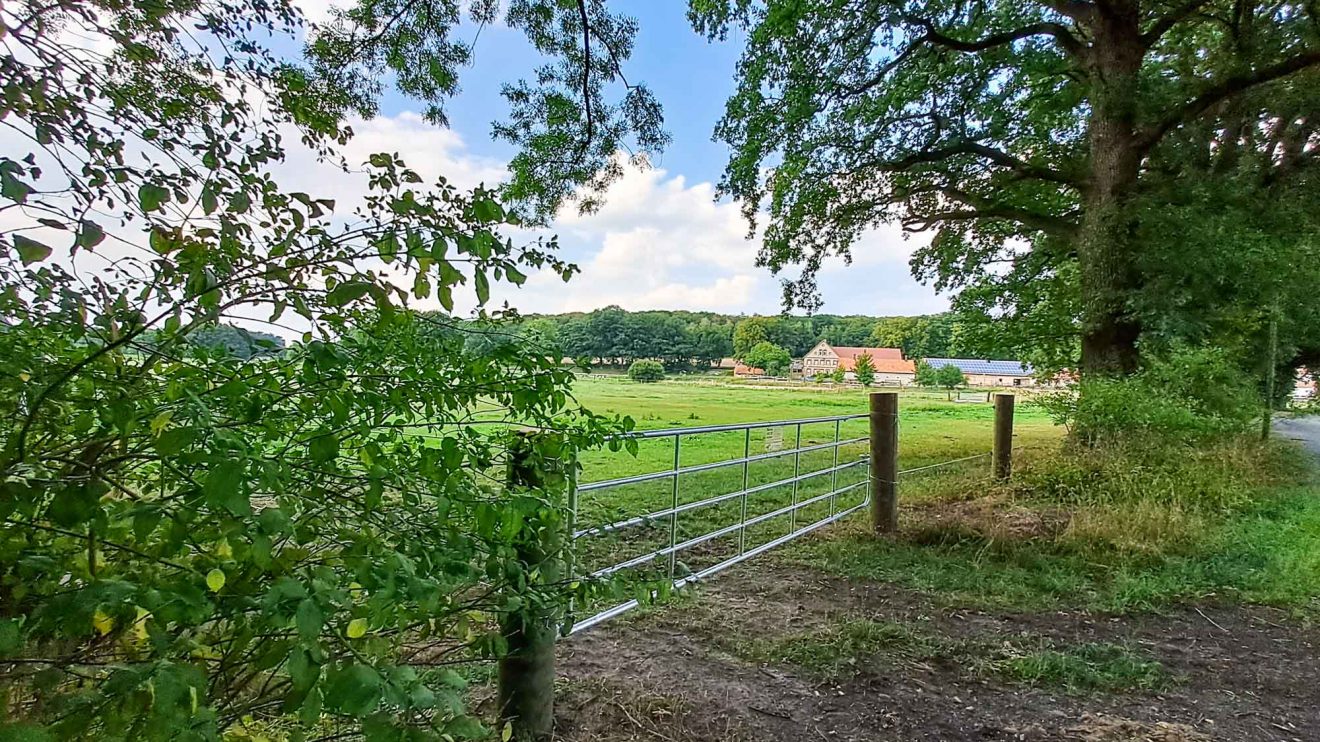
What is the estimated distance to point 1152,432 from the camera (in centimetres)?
580

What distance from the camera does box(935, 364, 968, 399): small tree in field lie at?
13.5m

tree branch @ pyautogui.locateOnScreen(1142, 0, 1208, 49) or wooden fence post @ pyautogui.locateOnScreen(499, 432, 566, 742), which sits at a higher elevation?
tree branch @ pyautogui.locateOnScreen(1142, 0, 1208, 49)

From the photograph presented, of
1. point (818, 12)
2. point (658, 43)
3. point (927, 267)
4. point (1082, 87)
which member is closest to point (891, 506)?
point (658, 43)

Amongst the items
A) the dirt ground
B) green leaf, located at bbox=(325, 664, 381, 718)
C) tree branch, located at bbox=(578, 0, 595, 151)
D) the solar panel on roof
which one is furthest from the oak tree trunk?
green leaf, located at bbox=(325, 664, 381, 718)

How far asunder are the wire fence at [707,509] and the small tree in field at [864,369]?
905 centimetres

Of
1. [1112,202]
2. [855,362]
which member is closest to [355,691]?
[1112,202]

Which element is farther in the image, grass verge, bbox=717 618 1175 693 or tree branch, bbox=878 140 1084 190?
tree branch, bbox=878 140 1084 190

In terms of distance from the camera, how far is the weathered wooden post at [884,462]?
14.3 ft

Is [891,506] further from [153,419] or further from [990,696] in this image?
[153,419]

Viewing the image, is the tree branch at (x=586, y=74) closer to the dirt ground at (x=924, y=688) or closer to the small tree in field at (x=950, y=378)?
the dirt ground at (x=924, y=688)

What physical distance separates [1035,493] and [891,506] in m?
1.84

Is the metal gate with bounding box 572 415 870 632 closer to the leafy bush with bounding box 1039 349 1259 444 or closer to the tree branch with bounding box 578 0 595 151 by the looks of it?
the leafy bush with bounding box 1039 349 1259 444

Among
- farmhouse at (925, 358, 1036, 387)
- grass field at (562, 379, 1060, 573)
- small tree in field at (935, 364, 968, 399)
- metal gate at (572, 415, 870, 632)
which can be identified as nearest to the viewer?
metal gate at (572, 415, 870, 632)

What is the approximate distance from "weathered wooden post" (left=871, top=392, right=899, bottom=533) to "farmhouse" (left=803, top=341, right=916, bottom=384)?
12.4 m
